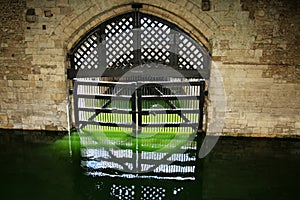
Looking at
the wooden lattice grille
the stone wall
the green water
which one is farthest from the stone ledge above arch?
the green water

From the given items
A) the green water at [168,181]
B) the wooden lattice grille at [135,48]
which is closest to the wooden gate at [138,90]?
the wooden lattice grille at [135,48]

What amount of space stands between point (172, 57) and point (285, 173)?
2.80 m

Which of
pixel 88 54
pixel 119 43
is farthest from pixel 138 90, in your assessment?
pixel 88 54

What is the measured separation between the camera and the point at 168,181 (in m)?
4.79

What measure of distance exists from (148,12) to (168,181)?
2.99m

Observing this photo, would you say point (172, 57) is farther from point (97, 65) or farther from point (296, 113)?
point (296, 113)

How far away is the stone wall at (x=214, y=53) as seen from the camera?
5.44 meters

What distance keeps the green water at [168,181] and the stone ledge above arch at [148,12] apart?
2002 mm

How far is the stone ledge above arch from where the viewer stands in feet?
17.9

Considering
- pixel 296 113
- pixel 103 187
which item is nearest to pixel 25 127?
pixel 103 187

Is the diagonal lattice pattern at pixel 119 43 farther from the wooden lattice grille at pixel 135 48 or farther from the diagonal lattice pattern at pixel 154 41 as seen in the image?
the diagonal lattice pattern at pixel 154 41

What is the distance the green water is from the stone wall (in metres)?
0.53

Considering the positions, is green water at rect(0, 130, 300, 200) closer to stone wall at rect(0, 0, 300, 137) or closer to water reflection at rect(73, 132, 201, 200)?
water reflection at rect(73, 132, 201, 200)

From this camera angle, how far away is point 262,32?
5465mm
